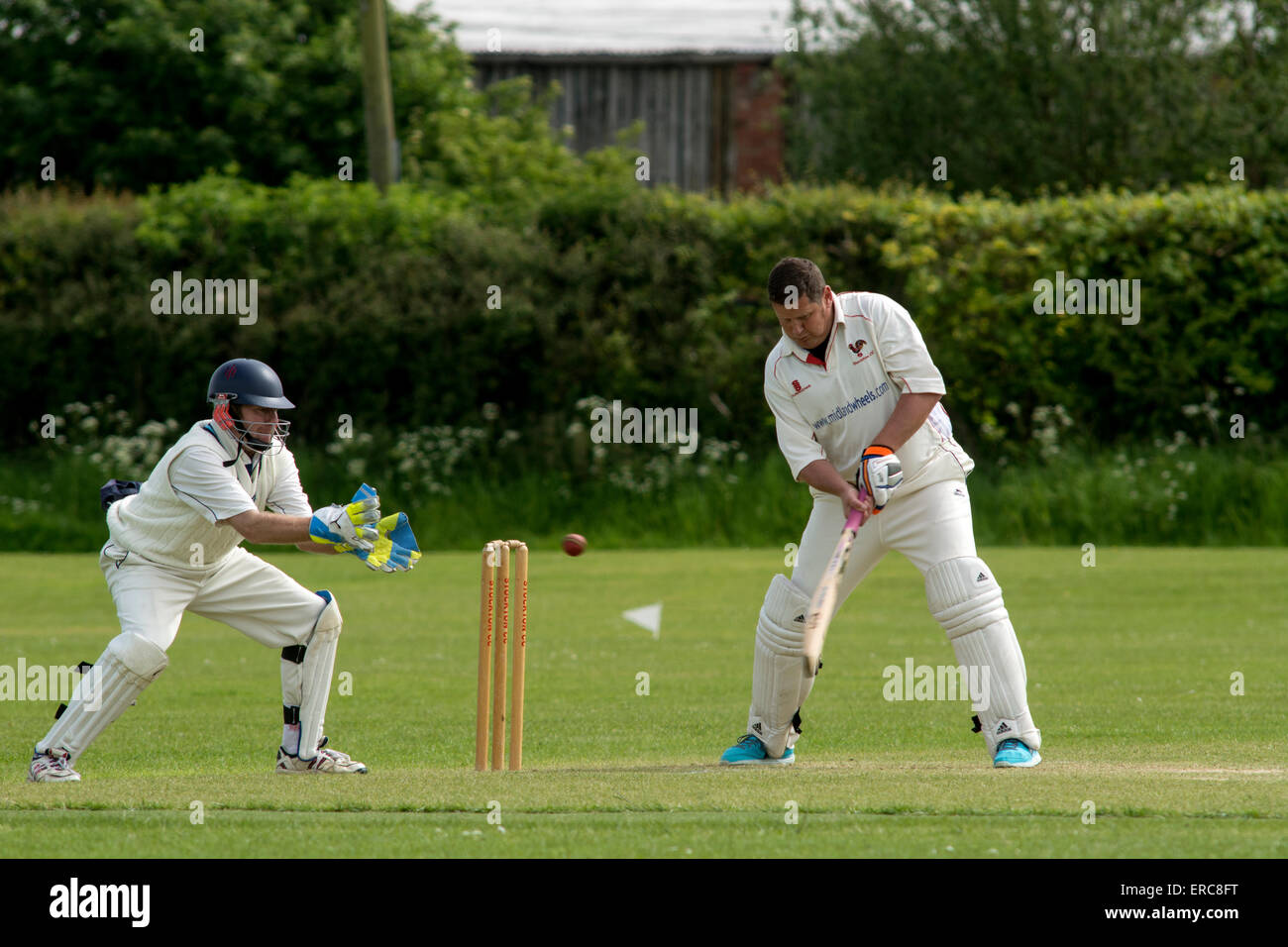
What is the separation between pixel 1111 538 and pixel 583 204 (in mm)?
5997

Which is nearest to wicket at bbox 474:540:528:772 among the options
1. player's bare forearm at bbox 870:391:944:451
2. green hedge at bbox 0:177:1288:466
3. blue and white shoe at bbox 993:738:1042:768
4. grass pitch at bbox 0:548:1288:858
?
grass pitch at bbox 0:548:1288:858

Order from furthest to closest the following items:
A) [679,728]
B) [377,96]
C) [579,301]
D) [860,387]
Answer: [377,96] → [579,301] → [679,728] → [860,387]

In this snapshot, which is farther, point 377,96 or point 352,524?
point 377,96

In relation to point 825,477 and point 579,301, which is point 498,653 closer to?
point 825,477

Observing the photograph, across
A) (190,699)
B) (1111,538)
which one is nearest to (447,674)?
(190,699)

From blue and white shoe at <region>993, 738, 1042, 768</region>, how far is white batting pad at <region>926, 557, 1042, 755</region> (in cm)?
2

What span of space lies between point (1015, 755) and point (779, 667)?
92 centimetres

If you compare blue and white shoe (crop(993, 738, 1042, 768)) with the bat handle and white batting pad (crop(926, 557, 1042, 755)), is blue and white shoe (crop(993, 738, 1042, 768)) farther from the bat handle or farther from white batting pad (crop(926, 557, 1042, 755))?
the bat handle

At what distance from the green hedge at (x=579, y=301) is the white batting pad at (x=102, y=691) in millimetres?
10422

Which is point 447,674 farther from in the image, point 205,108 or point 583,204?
point 205,108

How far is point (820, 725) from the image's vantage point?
7863 millimetres

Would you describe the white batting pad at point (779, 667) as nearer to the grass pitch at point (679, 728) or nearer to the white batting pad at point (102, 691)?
the grass pitch at point (679, 728)

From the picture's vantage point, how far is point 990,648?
19.6 ft

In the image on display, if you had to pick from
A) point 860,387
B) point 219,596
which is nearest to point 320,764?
point 219,596
